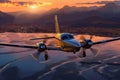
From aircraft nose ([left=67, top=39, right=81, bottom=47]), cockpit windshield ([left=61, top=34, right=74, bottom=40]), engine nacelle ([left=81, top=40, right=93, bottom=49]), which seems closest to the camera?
aircraft nose ([left=67, top=39, right=81, bottom=47])

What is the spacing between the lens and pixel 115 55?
8919cm

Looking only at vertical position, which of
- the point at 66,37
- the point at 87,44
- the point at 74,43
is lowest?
the point at 87,44

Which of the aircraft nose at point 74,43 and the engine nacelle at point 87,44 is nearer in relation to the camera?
the aircraft nose at point 74,43

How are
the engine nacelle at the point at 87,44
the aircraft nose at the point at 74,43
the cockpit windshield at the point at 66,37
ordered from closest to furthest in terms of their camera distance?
the aircraft nose at the point at 74,43, the cockpit windshield at the point at 66,37, the engine nacelle at the point at 87,44

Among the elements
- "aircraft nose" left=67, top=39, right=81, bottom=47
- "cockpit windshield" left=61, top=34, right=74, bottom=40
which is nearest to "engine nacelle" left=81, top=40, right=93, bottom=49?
"cockpit windshield" left=61, top=34, right=74, bottom=40

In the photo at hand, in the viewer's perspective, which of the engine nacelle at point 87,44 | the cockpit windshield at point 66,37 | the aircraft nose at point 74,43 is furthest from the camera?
the engine nacelle at point 87,44

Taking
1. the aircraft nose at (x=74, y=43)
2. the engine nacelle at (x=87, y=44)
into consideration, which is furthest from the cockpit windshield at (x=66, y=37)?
the engine nacelle at (x=87, y=44)

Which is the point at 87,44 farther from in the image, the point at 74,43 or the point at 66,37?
the point at 74,43

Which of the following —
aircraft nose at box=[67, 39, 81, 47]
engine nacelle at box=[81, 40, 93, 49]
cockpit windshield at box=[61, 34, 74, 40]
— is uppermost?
cockpit windshield at box=[61, 34, 74, 40]

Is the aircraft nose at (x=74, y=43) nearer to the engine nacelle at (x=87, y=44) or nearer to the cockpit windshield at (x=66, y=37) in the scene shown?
the cockpit windshield at (x=66, y=37)

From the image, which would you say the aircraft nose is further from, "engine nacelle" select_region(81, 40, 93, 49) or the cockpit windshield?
"engine nacelle" select_region(81, 40, 93, 49)

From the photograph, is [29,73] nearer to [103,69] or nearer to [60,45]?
[60,45]

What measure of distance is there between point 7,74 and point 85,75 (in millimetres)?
15836

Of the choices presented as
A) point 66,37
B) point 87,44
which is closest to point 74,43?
point 66,37
